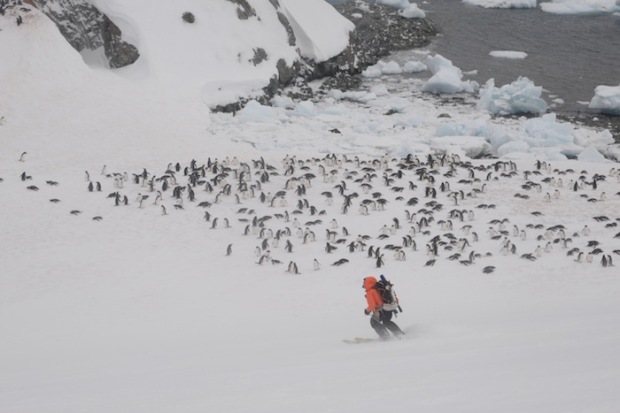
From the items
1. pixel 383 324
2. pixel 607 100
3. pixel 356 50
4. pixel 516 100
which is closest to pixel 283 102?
pixel 356 50

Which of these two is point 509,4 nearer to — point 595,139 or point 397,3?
point 397,3

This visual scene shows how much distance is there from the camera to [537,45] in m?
45.4

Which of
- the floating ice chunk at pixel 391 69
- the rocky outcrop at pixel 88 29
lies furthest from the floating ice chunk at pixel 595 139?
the rocky outcrop at pixel 88 29

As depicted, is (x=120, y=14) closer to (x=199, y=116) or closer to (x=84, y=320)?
(x=199, y=116)

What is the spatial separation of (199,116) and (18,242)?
12.7m

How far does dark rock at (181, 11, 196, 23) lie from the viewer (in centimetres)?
3459

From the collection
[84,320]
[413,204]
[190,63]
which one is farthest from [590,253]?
[190,63]

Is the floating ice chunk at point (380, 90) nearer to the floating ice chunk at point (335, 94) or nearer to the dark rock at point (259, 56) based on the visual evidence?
the floating ice chunk at point (335, 94)

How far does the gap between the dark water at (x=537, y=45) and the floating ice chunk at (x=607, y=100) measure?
646 mm

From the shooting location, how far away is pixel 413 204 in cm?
2166

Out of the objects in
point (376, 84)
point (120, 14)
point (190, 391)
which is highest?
point (120, 14)

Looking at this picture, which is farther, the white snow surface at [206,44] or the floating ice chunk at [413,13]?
the floating ice chunk at [413,13]

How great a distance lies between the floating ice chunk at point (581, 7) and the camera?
53.9m

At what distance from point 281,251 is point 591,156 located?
577 inches
